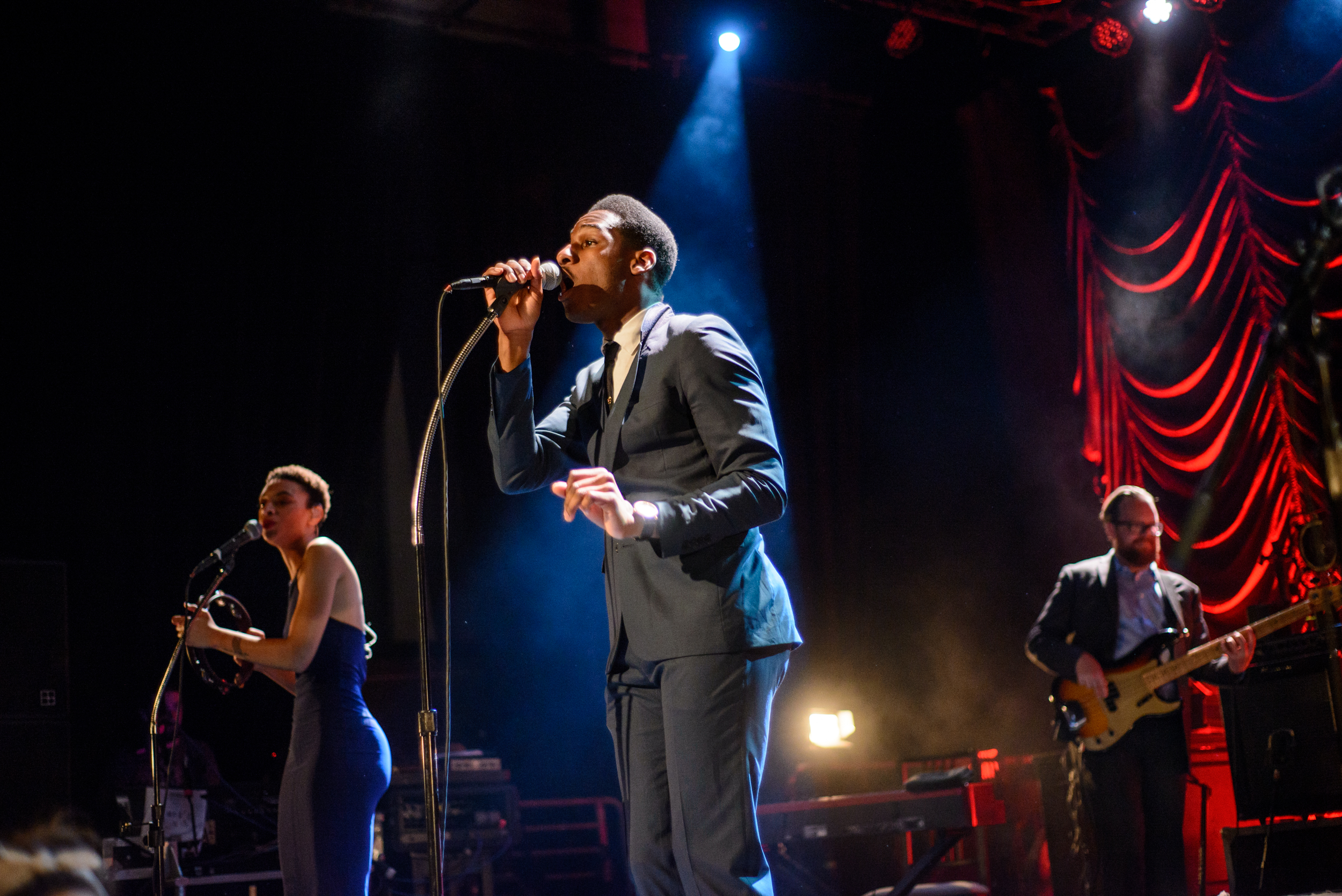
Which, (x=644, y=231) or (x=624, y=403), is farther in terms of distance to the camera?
(x=644, y=231)

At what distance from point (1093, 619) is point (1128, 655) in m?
0.21

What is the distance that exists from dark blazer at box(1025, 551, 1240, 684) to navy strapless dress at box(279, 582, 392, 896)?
111 inches

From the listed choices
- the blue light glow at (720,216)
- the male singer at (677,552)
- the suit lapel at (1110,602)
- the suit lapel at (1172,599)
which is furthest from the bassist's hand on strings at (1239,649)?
the blue light glow at (720,216)

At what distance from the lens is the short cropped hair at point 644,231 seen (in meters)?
2.78

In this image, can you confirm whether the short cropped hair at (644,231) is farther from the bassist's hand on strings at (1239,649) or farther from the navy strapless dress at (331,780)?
the bassist's hand on strings at (1239,649)

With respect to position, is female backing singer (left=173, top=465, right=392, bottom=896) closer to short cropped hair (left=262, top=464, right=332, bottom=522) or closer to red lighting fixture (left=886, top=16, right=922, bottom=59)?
short cropped hair (left=262, top=464, right=332, bottom=522)

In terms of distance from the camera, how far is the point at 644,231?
2.80m

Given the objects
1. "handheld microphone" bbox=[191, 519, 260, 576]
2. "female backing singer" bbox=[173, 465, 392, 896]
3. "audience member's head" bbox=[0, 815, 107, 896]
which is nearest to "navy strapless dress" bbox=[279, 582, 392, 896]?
"female backing singer" bbox=[173, 465, 392, 896]

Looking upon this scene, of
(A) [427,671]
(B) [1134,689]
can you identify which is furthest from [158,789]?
(B) [1134,689]

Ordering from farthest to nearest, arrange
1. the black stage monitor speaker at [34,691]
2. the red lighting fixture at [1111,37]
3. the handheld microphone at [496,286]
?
1. the red lighting fixture at [1111,37]
2. the black stage monitor speaker at [34,691]
3. the handheld microphone at [496,286]

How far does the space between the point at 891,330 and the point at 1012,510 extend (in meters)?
1.57

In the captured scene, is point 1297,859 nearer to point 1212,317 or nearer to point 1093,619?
point 1093,619

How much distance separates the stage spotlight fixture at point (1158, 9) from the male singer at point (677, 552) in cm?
578

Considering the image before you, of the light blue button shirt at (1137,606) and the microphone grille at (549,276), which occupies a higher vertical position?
the microphone grille at (549,276)
